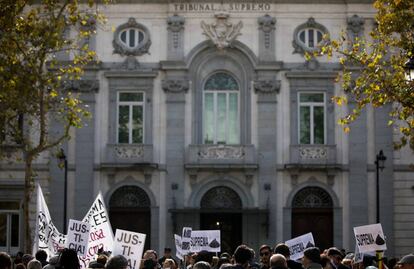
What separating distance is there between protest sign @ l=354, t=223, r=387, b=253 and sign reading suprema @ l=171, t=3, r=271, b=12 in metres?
20.2

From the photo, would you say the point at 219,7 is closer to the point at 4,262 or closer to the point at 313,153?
the point at 313,153

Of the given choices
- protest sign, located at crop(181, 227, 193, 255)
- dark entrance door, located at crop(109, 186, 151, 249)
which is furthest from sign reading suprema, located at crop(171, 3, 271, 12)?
protest sign, located at crop(181, 227, 193, 255)

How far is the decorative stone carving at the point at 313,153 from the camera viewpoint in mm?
39594

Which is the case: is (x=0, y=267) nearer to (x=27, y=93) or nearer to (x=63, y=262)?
(x=63, y=262)

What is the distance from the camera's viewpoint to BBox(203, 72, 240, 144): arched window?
133 feet

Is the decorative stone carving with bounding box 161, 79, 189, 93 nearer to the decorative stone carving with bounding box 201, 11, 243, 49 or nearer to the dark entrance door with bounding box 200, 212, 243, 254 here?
the decorative stone carving with bounding box 201, 11, 243, 49

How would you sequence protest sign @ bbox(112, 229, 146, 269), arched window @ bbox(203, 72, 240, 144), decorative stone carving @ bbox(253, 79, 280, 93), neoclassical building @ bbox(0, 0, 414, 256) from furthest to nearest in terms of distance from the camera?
1. arched window @ bbox(203, 72, 240, 144)
2. decorative stone carving @ bbox(253, 79, 280, 93)
3. neoclassical building @ bbox(0, 0, 414, 256)
4. protest sign @ bbox(112, 229, 146, 269)

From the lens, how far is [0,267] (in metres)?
13.5

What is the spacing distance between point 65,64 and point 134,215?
6.40 m

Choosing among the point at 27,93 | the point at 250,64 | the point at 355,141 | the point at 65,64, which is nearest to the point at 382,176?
the point at 355,141

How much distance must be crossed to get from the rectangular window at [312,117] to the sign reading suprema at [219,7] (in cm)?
378

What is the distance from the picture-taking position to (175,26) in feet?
132

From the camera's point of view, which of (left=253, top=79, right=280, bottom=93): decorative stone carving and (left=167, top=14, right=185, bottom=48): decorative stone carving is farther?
(left=167, top=14, right=185, bottom=48): decorative stone carving

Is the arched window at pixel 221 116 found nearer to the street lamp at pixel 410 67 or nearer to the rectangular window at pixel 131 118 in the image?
the rectangular window at pixel 131 118
